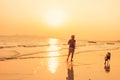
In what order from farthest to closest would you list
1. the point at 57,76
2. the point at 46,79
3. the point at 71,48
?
the point at 71,48
the point at 57,76
the point at 46,79

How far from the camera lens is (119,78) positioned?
13953 mm

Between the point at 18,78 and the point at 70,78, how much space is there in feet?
7.33

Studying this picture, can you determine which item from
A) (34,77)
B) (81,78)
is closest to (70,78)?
(81,78)

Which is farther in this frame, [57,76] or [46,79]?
[57,76]

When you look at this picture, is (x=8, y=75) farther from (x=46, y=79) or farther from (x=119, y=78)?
(x=119, y=78)

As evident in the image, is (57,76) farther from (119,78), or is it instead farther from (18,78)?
(119,78)

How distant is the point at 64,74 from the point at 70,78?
1.26 meters

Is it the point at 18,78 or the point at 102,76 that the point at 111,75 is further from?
the point at 18,78


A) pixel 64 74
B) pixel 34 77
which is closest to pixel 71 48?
pixel 64 74

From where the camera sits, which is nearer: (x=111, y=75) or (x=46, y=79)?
(x=46, y=79)

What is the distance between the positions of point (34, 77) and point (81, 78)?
2.05 meters

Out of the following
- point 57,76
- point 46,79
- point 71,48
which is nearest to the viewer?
point 46,79

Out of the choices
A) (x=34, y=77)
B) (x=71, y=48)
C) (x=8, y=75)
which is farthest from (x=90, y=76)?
(x=71, y=48)

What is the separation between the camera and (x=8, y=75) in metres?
14.0
